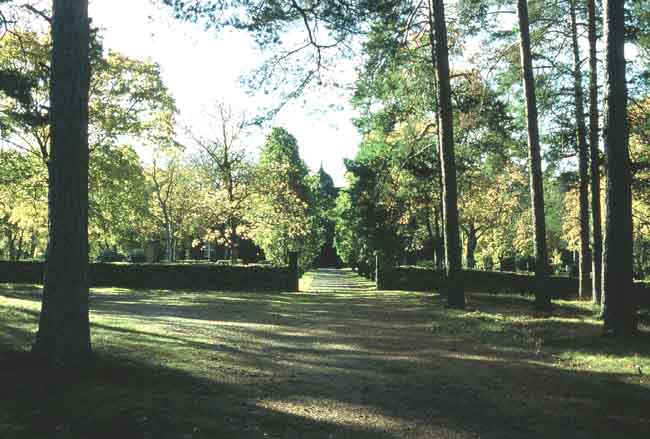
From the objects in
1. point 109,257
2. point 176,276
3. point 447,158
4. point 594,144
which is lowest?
point 176,276

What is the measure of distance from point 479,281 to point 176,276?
15572 millimetres

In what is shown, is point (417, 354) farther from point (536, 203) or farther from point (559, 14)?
point (559, 14)

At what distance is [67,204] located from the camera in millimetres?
6551

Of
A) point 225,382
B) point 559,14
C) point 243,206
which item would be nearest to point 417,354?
point 225,382

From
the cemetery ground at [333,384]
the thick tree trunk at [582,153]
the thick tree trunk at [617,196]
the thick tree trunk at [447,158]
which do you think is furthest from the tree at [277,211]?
the thick tree trunk at [617,196]

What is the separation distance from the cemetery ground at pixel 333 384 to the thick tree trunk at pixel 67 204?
0.42m

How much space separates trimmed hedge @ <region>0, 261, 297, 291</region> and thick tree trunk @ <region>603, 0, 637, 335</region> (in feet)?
60.6

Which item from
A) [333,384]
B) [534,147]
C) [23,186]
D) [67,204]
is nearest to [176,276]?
[23,186]

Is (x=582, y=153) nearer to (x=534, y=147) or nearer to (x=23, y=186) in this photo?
(x=534, y=147)

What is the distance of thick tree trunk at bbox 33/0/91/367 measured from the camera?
657 cm

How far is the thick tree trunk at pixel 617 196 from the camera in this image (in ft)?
29.2

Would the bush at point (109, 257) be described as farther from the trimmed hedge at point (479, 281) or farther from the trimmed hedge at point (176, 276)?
the trimmed hedge at point (479, 281)

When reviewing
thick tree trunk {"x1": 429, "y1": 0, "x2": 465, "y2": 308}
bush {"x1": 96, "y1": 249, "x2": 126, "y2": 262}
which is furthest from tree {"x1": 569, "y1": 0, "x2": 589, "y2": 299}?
bush {"x1": 96, "y1": 249, "x2": 126, "y2": 262}

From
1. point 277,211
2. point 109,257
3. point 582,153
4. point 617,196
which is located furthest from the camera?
point 109,257
